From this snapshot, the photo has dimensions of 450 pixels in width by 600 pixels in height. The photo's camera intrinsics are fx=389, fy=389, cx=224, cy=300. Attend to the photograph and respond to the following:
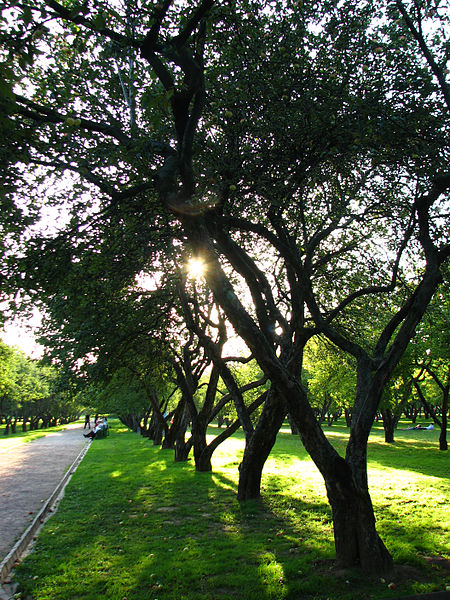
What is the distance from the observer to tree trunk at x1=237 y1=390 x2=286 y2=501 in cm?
1061

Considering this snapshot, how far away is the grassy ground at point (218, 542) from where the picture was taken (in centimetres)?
598

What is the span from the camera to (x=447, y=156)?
7.69 meters

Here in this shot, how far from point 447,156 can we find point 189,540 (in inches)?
381

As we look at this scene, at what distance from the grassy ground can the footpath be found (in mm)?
370

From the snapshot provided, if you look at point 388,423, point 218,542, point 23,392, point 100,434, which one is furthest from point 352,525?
point 23,392

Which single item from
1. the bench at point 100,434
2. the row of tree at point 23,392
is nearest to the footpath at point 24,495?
the row of tree at point 23,392

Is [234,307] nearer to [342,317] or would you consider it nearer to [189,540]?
[189,540]

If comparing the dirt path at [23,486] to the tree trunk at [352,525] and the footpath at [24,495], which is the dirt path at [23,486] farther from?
the tree trunk at [352,525]

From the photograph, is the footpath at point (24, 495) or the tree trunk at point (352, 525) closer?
the tree trunk at point (352, 525)

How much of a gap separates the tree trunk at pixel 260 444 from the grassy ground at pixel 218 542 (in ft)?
1.89

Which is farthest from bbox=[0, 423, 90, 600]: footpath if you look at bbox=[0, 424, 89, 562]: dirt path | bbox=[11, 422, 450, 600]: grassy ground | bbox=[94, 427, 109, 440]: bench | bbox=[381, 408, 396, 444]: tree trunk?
bbox=[381, 408, 396, 444]: tree trunk

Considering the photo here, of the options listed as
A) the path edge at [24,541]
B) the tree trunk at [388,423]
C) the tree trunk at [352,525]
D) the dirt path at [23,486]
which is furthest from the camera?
the tree trunk at [388,423]

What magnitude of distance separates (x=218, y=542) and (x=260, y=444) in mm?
3280

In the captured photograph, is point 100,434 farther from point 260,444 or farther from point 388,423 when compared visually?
point 260,444
